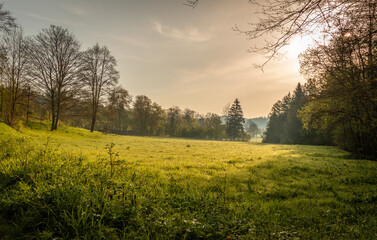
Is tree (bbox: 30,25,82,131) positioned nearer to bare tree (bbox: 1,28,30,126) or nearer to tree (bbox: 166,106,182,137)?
bare tree (bbox: 1,28,30,126)

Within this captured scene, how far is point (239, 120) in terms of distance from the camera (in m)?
77.4

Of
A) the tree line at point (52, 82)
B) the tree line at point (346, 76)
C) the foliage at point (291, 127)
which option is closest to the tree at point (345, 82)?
the tree line at point (346, 76)

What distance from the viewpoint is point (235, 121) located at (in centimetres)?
7744

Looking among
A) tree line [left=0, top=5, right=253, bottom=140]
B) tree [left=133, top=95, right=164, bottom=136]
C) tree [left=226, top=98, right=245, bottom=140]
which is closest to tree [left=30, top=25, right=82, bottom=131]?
tree line [left=0, top=5, right=253, bottom=140]

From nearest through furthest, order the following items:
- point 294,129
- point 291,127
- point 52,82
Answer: point 52,82, point 294,129, point 291,127

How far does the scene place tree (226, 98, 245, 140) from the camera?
253 feet

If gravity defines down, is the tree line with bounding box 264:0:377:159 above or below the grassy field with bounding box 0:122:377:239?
above

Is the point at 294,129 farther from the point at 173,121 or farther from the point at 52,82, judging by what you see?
the point at 52,82

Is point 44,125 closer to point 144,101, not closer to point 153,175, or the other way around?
point 153,175

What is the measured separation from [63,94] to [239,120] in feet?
226

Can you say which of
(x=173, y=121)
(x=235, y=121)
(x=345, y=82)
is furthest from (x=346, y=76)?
(x=173, y=121)

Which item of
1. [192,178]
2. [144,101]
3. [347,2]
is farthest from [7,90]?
[144,101]

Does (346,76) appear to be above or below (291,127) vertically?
above

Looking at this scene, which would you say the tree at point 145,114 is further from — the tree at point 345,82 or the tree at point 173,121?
the tree at point 345,82
